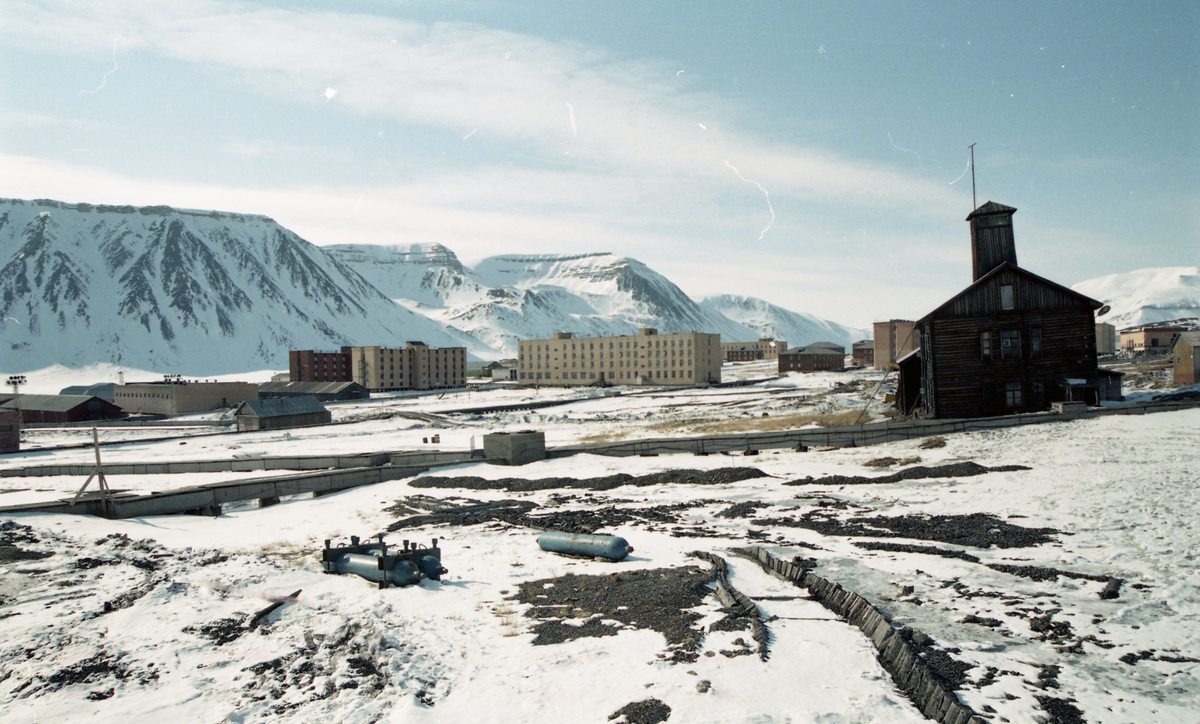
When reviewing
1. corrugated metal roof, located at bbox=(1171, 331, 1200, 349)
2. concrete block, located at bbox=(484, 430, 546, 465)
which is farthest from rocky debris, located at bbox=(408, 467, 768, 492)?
corrugated metal roof, located at bbox=(1171, 331, 1200, 349)

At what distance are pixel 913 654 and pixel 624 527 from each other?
10494 mm

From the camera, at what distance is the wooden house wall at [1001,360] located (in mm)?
34531

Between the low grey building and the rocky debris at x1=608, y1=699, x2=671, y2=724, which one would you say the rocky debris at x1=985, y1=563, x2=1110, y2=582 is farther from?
the low grey building

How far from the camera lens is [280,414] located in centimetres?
6981

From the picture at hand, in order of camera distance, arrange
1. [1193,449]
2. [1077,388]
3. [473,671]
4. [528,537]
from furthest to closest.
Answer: [1077,388] → [1193,449] → [528,537] → [473,671]

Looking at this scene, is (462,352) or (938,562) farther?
(462,352)

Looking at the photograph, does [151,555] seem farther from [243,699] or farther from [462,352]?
[462,352]

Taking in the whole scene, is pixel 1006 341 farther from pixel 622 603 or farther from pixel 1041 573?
pixel 622 603

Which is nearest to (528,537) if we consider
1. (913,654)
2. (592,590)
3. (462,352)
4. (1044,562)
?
(592,590)

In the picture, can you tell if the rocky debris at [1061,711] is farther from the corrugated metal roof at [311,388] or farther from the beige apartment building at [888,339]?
the beige apartment building at [888,339]

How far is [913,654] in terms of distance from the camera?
1062 centimetres

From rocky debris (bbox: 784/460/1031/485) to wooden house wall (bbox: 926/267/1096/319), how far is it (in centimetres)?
1299

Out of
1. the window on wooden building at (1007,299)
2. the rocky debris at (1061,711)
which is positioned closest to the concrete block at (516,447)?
the window on wooden building at (1007,299)

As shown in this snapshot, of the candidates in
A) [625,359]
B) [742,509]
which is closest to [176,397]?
[625,359]
